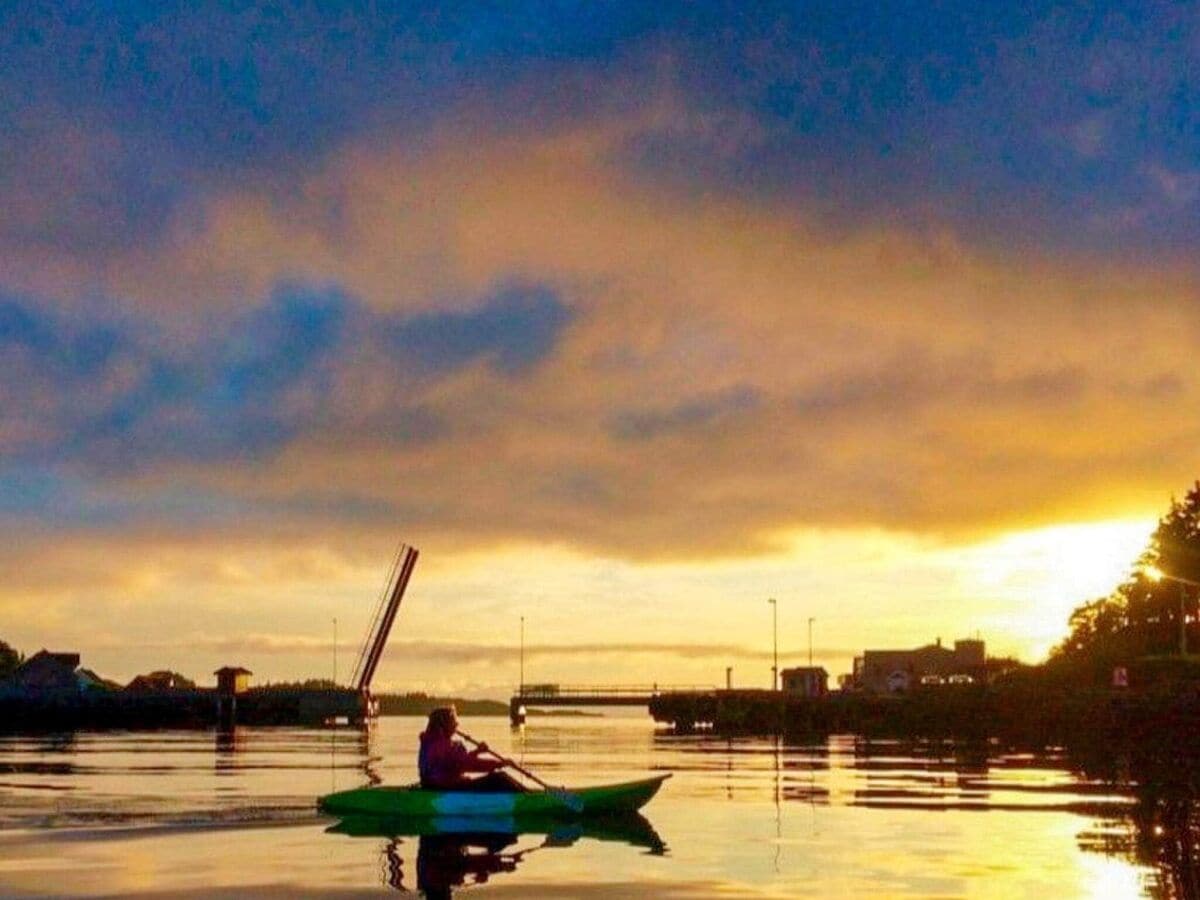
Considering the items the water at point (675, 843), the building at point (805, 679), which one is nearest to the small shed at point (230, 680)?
the building at point (805, 679)

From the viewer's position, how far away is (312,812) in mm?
31172

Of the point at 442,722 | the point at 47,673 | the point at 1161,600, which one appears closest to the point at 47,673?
the point at 47,673

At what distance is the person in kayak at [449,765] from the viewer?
29.1 m

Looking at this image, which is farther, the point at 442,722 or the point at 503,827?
the point at 442,722

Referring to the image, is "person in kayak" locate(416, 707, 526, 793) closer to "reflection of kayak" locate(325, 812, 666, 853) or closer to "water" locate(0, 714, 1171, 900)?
"reflection of kayak" locate(325, 812, 666, 853)

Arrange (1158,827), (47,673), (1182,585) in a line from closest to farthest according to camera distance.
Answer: (1158,827) < (1182,585) < (47,673)

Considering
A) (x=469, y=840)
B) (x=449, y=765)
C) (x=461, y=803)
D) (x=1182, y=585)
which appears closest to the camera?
(x=469, y=840)

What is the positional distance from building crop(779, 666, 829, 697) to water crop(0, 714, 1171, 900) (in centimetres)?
11126

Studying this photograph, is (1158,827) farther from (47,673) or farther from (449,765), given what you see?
(47,673)

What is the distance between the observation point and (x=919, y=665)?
175500mm

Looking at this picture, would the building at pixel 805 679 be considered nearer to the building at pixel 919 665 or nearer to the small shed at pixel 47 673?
the building at pixel 919 665

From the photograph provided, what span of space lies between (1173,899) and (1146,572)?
131 meters

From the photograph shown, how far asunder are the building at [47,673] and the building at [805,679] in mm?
78208

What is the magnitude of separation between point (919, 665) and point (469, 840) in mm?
156228
